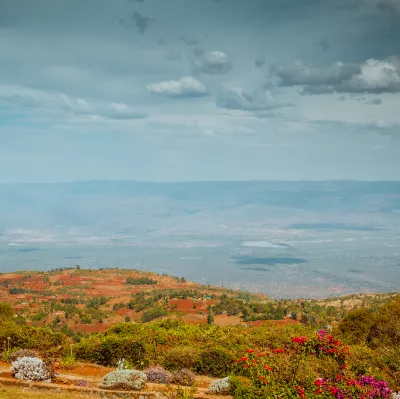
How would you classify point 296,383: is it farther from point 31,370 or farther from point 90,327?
point 90,327

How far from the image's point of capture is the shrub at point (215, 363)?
17234 millimetres

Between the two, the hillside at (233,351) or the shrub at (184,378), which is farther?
the shrub at (184,378)

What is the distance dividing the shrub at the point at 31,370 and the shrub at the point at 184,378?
3.98 meters

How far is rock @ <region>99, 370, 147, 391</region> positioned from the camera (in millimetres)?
14695

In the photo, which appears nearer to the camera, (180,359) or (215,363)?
(215,363)

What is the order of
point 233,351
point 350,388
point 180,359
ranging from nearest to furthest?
point 350,388, point 180,359, point 233,351

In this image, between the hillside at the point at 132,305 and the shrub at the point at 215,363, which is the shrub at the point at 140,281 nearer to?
the hillside at the point at 132,305

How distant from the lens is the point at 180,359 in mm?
17859

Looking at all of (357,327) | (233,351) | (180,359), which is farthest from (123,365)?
(357,327)

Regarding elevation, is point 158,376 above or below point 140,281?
above

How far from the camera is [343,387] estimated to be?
12.1m

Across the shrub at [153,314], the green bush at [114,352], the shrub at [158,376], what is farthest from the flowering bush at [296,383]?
the shrub at [153,314]

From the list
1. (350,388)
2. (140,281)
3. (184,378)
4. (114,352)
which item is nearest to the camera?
(350,388)

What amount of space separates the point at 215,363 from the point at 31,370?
6.19m
